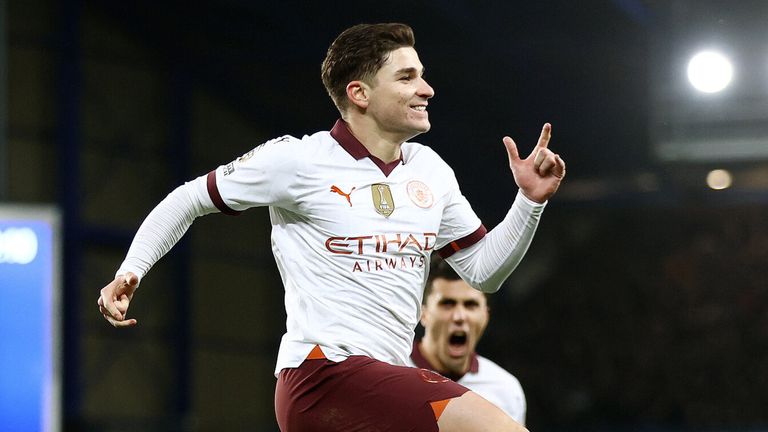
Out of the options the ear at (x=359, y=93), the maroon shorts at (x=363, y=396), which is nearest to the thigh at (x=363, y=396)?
the maroon shorts at (x=363, y=396)

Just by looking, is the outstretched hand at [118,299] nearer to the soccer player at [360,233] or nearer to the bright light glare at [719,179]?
the soccer player at [360,233]

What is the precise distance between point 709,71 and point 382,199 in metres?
7.36

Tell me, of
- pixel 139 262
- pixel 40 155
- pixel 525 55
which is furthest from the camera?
pixel 40 155

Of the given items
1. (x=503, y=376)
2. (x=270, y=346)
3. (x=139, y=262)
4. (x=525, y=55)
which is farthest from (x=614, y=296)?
A: (x=139, y=262)

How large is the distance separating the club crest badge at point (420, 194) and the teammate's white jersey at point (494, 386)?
1710 mm

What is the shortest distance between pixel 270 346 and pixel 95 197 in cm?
251

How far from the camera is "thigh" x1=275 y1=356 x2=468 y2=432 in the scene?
10.5 feet

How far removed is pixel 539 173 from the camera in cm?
359

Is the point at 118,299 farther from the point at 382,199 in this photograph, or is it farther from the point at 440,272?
the point at 440,272

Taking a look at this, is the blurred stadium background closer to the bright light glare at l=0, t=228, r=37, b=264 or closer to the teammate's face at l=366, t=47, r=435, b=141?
the bright light glare at l=0, t=228, r=37, b=264

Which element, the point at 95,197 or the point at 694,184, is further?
the point at 95,197

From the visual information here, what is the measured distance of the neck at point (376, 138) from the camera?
11.7ft

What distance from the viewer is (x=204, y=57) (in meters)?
13.1

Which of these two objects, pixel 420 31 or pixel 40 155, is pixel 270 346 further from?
pixel 420 31
